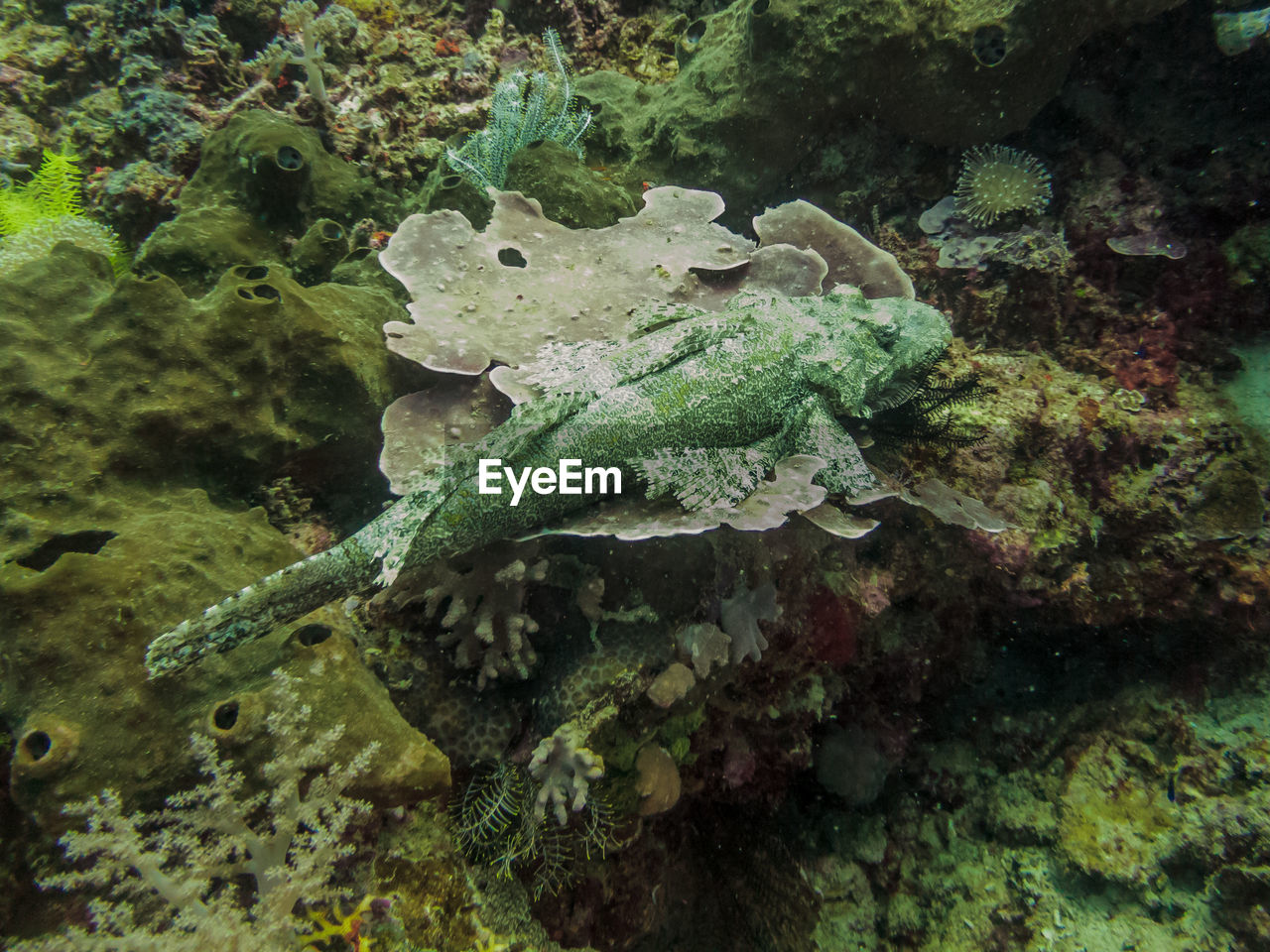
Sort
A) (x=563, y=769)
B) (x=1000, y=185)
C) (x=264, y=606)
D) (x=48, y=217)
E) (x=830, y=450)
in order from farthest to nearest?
1. (x=48, y=217)
2. (x=1000, y=185)
3. (x=830, y=450)
4. (x=563, y=769)
5. (x=264, y=606)

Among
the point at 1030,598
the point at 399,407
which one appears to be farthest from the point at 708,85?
the point at 1030,598

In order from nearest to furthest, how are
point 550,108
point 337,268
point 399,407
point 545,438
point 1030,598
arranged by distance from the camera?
point 545,438
point 399,407
point 1030,598
point 337,268
point 550,108

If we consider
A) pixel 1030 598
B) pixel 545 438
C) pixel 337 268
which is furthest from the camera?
pixel 337 268

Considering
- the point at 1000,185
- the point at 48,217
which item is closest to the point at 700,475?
the point at 1000,185

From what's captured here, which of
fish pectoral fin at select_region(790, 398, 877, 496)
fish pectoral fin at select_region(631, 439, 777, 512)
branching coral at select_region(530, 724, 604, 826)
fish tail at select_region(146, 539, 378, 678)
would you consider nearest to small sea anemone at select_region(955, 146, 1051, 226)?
fish pectoral fin at select_region(790, 398, 877, 496)

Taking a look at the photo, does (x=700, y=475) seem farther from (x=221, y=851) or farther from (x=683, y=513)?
(x=221, y=851)

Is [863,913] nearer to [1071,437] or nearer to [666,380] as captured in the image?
[1071,437]
